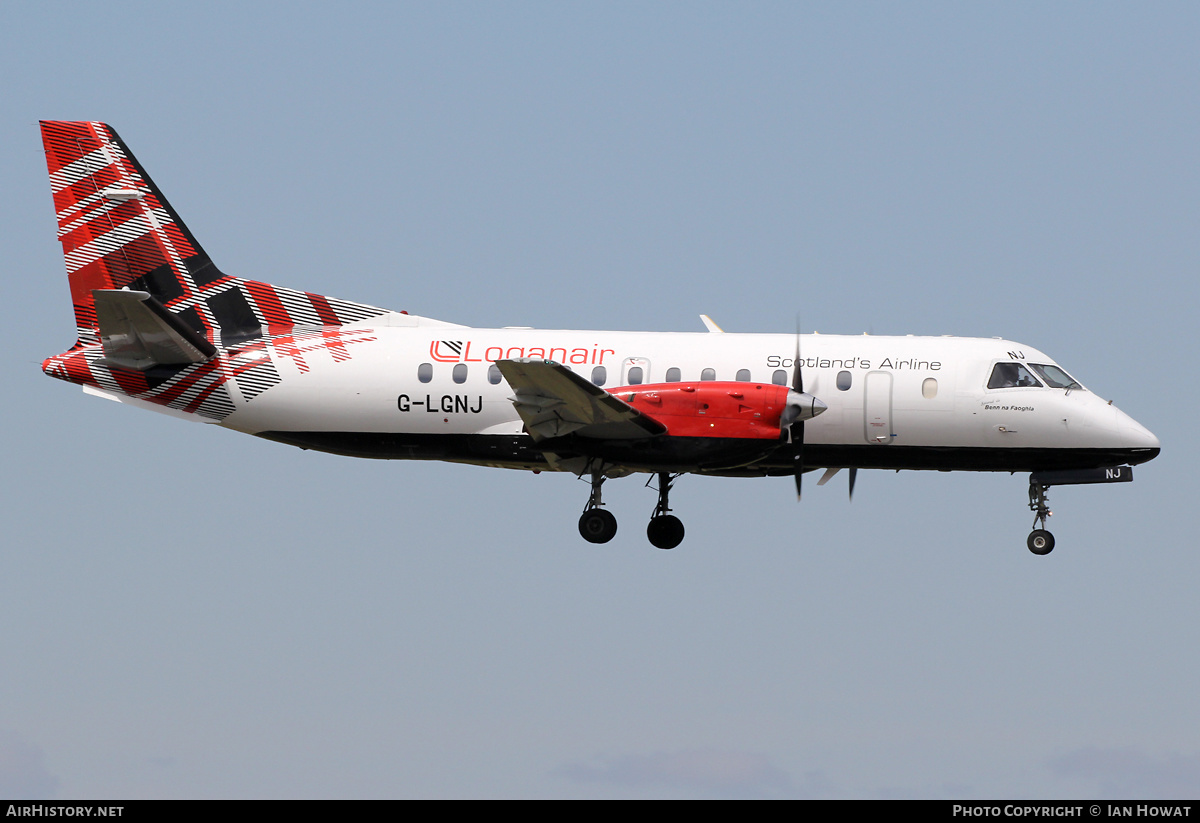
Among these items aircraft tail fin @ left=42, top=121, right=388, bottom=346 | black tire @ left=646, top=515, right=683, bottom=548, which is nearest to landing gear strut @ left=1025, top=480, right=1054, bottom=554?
black tire @ left=646, top=515, right=683, bottom=548

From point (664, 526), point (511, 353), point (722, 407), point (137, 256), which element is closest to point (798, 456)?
point (722, 407)

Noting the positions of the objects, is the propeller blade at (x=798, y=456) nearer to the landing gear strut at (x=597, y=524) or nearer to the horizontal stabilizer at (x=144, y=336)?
the landing gear strut at (x=597, y=524)

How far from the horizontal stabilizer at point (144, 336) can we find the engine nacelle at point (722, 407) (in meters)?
8.36

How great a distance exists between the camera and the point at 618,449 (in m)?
26.8

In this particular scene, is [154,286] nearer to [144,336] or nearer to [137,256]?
[137,256]

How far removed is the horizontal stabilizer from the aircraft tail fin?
32.0 inches

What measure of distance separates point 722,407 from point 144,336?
1087 cm

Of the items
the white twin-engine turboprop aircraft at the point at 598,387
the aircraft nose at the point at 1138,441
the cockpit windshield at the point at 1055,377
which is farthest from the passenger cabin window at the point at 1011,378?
the aircraft nose at the point at 1138,441

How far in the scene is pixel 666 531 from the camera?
2894 centimetres

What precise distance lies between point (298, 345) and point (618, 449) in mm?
6643

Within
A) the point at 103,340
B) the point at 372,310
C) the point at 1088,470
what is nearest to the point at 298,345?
the point at 372,310

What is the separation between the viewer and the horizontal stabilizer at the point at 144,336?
88.8 feet

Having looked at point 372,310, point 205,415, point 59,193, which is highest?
point 59,193
